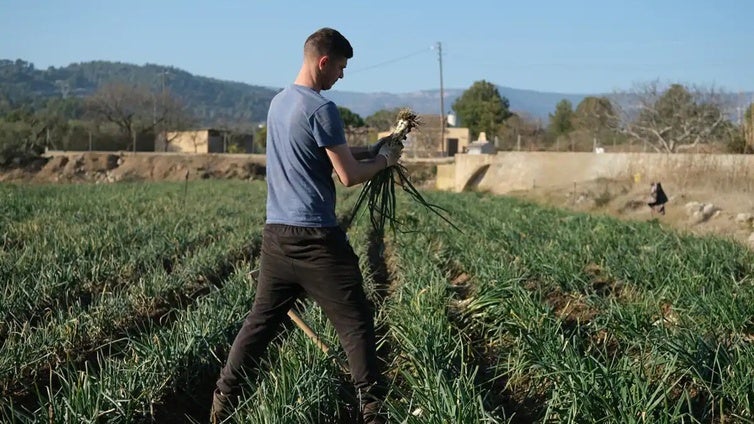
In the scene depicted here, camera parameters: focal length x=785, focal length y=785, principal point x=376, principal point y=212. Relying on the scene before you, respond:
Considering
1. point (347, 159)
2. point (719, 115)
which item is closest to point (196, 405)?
point (347, 159)

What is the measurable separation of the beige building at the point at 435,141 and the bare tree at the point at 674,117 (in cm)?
1009

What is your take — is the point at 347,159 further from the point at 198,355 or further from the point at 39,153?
the point at 39,153

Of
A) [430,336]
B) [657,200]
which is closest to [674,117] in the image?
[657,200]

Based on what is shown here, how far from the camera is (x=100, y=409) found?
3.24m

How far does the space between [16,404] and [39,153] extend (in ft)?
128

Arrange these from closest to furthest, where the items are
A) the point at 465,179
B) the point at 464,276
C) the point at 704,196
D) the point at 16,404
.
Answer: the point at 16,404, the point at 464,276, the point at 704,196, the point at 465,179

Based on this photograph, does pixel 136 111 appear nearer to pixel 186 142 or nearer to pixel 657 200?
pixel 186 142

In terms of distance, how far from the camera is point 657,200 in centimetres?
1653

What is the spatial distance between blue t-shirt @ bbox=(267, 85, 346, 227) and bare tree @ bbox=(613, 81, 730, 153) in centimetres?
3084

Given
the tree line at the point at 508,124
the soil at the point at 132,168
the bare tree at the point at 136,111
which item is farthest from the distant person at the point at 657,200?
the bare tree at the point at 136,111

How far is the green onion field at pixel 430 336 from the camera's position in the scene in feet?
10.4

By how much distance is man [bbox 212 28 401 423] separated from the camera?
332 cm

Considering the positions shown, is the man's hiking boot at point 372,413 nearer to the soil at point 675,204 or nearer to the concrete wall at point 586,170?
the soil at point 675,204

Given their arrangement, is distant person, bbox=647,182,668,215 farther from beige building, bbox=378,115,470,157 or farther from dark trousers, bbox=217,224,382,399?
beige building, bbox=378,115,470,157
